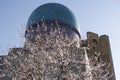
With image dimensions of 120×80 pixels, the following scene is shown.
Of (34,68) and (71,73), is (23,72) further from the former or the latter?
(71,73)

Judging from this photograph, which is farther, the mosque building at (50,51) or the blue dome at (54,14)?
the blue dome at (54,14)

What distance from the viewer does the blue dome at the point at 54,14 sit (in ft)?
72.8

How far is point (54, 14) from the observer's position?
73.0 ft

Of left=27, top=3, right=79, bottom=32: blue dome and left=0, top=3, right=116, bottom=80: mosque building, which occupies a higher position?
left=27, top=3, right=79, bottom=32: blue dome

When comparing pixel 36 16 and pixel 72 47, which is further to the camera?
pixel 36 16

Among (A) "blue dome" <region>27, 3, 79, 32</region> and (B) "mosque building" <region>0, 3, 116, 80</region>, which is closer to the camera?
(B) "mosque building" <region>0, 3, 116, 80</region>

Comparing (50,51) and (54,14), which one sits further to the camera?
(54,14)

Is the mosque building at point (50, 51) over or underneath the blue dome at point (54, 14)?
underneath

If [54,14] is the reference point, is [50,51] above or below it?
below

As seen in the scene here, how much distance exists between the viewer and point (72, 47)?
45.6 ft

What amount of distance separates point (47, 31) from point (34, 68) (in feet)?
28.0

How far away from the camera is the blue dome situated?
22203 mm

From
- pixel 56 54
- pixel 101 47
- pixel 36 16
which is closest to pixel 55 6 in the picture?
pixel 36 16

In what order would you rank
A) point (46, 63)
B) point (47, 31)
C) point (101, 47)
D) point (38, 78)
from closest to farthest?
point (38, 78)
point (46, 63)
point (47, 31)
point (101, 47)
